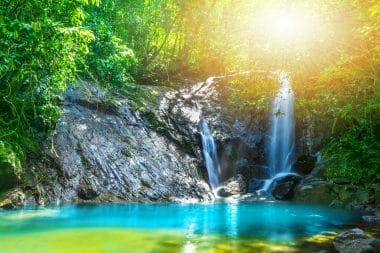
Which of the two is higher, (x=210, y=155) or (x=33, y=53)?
(x=33, y=53)

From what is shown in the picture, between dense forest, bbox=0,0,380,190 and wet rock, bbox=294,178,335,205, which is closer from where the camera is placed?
dense forest, bbox=0,0,380,190

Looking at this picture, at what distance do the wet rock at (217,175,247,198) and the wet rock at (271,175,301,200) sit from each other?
4.79ft

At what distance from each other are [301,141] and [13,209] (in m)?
15.2

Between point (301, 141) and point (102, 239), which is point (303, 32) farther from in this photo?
point (301, 141)

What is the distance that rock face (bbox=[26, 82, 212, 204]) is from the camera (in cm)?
1317

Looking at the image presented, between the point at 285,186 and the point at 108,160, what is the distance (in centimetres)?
814

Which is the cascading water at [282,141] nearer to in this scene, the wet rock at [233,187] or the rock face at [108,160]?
the wet rock at [233,187]

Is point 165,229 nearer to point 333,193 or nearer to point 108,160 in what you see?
point 108,160

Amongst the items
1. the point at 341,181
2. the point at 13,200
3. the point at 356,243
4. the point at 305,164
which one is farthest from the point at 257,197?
the point at 356,243

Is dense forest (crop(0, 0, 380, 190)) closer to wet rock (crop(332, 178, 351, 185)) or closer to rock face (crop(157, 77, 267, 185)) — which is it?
wet rock (crop(332, 178, 351, 185))

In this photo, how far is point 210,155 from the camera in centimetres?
1867

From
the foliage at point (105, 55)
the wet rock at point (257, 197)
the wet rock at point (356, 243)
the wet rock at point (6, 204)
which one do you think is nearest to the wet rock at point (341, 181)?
the wet rock at point (257, 197)

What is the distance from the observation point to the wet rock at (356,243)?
632 centimetres

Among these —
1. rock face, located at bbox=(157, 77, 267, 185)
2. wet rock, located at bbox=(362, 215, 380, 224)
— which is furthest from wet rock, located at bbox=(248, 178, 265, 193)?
wet rock, located at bbox=(362, 215, 380, 224)
